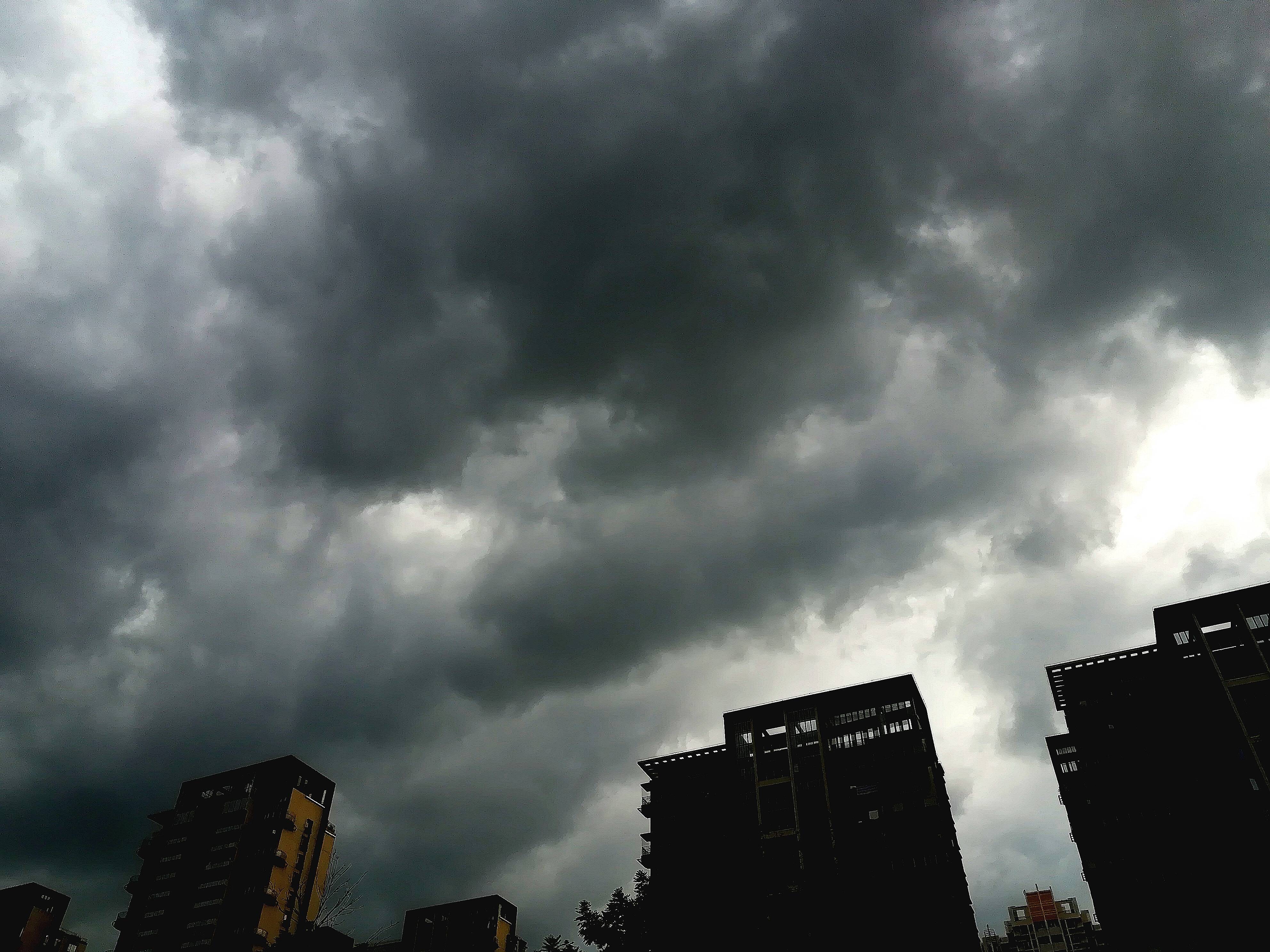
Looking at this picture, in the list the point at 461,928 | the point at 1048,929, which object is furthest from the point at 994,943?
the point at 461,928

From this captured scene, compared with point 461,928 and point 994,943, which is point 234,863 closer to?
point 461,928

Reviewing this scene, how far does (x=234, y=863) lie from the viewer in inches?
3991

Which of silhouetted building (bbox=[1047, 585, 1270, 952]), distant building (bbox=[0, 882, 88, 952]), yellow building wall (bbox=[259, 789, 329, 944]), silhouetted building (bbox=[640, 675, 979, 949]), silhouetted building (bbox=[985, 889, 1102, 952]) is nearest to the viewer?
silhouetted building (bbox=[640, 675, 979, 949])

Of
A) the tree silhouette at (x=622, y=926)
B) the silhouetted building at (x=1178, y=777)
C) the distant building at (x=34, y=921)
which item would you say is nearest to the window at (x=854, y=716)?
the silhouetted building at (x=1178, y=777)

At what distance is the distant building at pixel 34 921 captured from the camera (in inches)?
4382

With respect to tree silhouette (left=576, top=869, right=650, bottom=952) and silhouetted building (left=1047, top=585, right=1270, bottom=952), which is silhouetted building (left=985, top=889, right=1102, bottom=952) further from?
tree silhouette (left=576, top=869, right=650, bottom=952)

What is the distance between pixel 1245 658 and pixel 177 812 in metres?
125

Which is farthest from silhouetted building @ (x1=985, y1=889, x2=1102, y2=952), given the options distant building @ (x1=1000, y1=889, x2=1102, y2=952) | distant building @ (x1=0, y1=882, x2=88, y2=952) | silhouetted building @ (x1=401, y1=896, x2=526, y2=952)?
distant building @ (x1=0, y1=882, x2=88, y2=952)

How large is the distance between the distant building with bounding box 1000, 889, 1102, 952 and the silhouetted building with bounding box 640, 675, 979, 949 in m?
139

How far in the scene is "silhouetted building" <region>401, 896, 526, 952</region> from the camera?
116812 millimetres

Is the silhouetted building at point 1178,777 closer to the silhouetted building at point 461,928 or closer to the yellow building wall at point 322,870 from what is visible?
the silhouetted building at point 461,928

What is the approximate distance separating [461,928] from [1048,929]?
147 metres

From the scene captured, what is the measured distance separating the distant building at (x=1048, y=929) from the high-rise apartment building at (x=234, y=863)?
16135 centimetres

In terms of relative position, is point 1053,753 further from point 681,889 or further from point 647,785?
point 681,889
